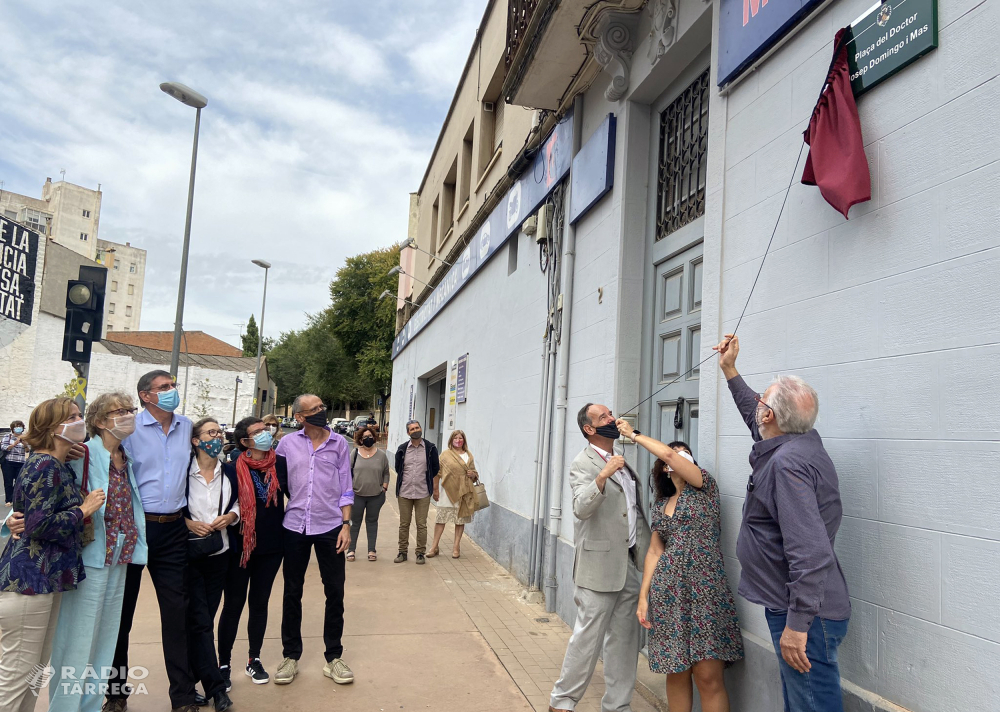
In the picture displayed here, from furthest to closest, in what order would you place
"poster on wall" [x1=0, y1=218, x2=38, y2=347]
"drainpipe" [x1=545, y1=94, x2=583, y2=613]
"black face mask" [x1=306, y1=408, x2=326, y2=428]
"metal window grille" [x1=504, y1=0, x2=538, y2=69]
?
1. "poster on wall" [x1=0, y1=218, x2=38, y2=347]
2. "metal window grille" [x1=504, y1=0, x2=538, y2=69]
3. "drainpipe" [x1=545, y1=94, x2=583, y2=613]
4. "black face mask" [x1=306, y1=408, x2=326, y2=428]

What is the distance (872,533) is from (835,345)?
837 millimetres

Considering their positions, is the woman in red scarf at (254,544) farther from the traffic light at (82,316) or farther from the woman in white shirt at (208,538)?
the traffic light at (82,316)

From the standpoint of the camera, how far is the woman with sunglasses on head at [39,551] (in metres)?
3.40

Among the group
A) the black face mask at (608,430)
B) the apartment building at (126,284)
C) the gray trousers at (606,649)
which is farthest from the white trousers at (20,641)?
the apartment building at (126,284)

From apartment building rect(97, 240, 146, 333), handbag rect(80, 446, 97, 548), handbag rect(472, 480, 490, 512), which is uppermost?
apartment building rect(97, 240, 146, 333)

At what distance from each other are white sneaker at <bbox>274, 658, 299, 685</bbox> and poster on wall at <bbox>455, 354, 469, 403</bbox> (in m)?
7.80

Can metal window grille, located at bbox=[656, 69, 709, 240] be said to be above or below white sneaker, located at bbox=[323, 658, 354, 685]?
above

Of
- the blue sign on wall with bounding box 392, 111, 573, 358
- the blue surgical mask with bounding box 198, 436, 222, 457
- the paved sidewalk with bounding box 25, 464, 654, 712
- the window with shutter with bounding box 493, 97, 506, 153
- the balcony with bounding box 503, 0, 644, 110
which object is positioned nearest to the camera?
the blue surgical mask with bounding box 198, 436, 222, 457

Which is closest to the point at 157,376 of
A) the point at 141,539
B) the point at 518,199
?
the point at 141,539

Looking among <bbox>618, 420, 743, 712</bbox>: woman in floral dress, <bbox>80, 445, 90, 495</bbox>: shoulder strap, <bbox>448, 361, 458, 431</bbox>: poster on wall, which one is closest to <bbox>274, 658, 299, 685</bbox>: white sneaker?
<bbox>80, 445, 90, 495</bbox>: shoulder strap

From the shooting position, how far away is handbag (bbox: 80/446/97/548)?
3.65 metres

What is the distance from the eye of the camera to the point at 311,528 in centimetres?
483

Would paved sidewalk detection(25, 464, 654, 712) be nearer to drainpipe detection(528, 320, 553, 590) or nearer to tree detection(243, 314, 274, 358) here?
drainpipe detection(528, 320, 553, 590)

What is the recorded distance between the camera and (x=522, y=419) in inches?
340
